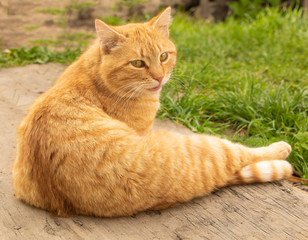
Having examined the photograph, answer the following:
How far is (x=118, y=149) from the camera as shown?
87.1 inches

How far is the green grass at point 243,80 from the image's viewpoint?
11.9 ft

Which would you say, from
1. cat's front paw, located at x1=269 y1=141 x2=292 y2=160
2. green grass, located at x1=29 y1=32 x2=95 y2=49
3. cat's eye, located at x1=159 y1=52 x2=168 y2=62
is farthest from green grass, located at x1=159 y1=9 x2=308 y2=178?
green grass, located at x1=29 y1=32 x2=95 y2=49

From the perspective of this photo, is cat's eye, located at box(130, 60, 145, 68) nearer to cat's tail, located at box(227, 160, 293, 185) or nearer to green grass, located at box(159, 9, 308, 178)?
green grass, located at box(159, 9, 308, 178)

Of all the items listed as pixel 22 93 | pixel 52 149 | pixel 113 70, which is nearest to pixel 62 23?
pixel 22 93

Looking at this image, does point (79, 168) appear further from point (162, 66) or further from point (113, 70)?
point (162, 66)

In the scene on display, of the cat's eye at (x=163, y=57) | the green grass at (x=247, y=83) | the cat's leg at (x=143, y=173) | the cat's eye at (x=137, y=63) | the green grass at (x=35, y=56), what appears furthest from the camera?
the green grass at (x=35, y=56)

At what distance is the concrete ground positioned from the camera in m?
2.15

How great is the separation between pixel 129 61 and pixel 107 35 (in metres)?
0.26

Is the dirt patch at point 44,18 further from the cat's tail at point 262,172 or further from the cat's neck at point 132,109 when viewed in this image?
the cat's tail at point 262,172

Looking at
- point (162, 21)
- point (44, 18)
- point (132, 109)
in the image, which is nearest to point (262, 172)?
point (132, 109)

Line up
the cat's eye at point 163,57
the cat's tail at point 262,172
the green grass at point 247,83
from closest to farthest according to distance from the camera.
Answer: the cat's tail at point 262,172 → the cat's eye at point 163,57 → the green grass at point 247,83

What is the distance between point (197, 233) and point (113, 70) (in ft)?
4.39

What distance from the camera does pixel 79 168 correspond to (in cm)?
212

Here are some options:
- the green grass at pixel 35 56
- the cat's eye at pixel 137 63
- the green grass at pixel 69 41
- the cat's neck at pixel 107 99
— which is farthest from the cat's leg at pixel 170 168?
the green grass at pixel 69 41
